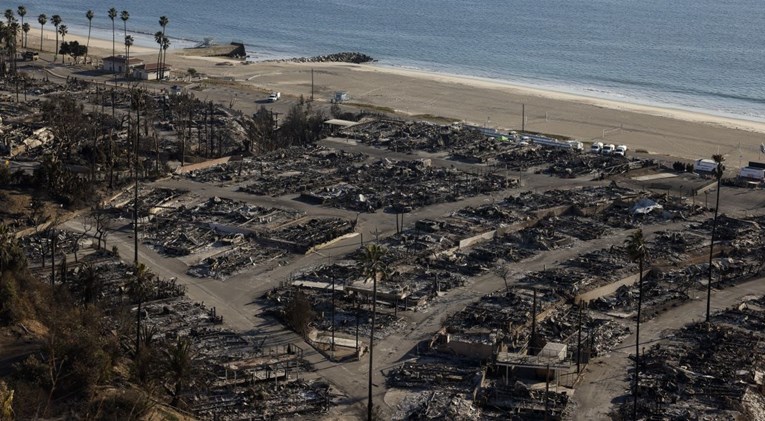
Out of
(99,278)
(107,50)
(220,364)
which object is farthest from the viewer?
(107,50)

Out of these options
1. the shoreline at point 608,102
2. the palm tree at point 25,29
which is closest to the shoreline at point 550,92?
the shoreline at point 608,102

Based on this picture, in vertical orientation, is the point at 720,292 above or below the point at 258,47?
below

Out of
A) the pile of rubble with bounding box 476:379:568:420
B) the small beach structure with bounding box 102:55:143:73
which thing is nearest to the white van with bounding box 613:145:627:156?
the pile of rubble with bounding box 476:379:568:420

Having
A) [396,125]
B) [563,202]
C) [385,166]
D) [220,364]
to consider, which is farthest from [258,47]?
[220,364]

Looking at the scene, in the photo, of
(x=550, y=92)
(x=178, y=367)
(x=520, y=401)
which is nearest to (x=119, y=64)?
Result: (x=550, y=92)

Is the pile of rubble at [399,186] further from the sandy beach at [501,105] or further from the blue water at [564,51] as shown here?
the blue water at [564,51]

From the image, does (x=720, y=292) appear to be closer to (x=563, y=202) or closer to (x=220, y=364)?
(x=563, y=202)

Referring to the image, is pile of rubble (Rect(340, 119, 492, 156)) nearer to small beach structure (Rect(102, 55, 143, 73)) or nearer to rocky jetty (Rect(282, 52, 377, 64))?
small beach structure (Rect(102, 55, 143, 73))

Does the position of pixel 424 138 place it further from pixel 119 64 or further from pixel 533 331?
pixel 119 64
